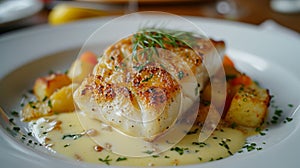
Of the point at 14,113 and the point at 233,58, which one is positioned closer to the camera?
the point at 14,113

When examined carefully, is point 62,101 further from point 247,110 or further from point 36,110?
point 247,110

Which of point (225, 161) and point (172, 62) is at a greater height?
point (172, 62)

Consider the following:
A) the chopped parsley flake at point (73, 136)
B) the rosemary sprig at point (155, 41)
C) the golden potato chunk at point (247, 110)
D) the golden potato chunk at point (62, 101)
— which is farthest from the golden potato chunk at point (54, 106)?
the golden potato chunk at point (247, 110)

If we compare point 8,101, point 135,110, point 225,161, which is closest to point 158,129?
point 135,110

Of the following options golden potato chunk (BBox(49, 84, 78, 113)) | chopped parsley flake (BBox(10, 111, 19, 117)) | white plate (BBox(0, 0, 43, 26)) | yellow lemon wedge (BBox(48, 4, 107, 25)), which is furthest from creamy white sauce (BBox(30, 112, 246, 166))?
yellow lemon wedge (BBox(48, 4, 107, 25))

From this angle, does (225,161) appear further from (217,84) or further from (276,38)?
(276,38)

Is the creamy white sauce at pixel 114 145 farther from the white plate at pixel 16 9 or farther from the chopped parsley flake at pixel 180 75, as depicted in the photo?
the white plate at pixel 16 9

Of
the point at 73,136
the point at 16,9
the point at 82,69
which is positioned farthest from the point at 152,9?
the point at 73,136
